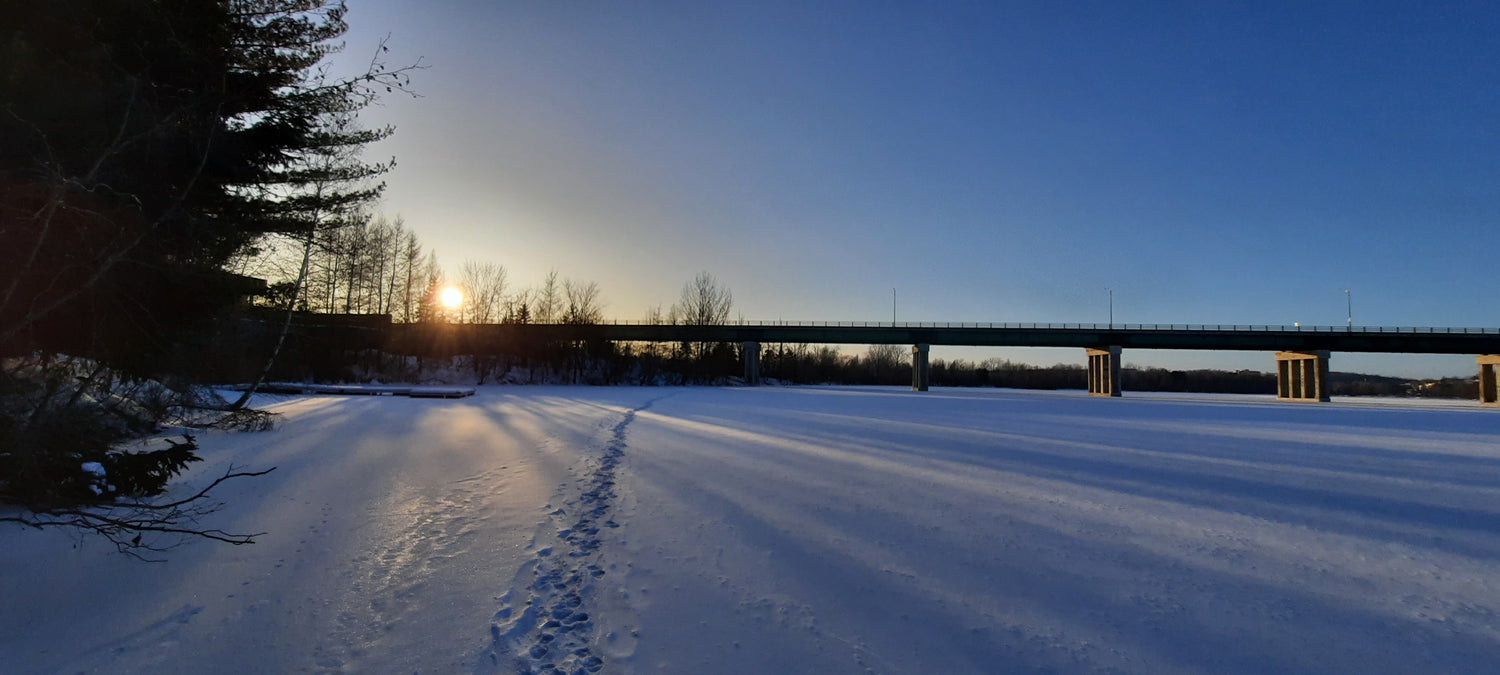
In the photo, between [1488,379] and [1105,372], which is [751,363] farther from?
[1488,379]

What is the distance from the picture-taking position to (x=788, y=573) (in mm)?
6016

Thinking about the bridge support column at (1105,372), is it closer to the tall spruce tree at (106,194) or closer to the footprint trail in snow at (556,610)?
the footprint trail in snow at (556,610)

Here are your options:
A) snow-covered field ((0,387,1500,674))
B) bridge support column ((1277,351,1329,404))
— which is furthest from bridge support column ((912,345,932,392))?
snow-covered field ((0,387,1500,674))

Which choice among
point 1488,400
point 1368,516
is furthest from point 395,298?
point 1488,400

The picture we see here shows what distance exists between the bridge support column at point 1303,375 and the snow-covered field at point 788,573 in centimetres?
6238

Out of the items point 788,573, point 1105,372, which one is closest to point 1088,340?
point 1105,372

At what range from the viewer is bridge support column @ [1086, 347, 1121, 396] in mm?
62438

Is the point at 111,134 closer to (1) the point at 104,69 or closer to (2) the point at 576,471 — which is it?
(1) the point at 104,69

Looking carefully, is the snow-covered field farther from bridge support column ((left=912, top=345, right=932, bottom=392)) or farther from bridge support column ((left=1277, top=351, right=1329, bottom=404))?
bridge support column ((left=1277, top=351, right=1329, bottom=404))

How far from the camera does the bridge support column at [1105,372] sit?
62438 millimetres

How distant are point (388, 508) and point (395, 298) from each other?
60521 mm

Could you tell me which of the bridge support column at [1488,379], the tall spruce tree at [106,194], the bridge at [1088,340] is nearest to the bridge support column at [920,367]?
the bridge at [1088,340]

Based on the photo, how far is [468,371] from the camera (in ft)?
212

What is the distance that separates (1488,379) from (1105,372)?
31.9m
